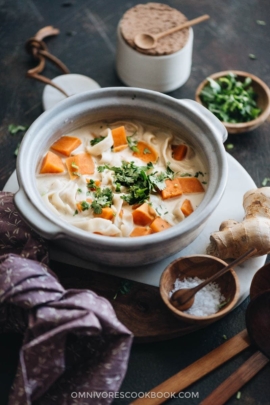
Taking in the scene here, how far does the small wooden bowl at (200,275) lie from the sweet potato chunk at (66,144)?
963mm

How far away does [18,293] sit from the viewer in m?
2.69

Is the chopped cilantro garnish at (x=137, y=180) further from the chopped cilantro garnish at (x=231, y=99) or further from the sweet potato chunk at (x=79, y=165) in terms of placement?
the chopped cilantro garnish at (x=231, y=99)

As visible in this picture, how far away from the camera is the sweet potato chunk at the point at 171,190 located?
3.30m

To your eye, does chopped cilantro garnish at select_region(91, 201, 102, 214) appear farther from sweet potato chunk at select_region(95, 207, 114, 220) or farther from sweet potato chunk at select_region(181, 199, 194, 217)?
sweet potato chunk at select_region(181, 199, 194, 217)

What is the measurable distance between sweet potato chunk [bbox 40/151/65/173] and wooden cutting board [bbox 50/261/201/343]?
55 centimetres

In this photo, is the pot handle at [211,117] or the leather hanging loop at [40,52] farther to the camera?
the leather hanging loop at [40,52]

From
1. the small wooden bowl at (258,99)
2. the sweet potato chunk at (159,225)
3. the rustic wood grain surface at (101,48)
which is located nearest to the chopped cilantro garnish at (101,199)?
the sweet potato chunk at (159,225)

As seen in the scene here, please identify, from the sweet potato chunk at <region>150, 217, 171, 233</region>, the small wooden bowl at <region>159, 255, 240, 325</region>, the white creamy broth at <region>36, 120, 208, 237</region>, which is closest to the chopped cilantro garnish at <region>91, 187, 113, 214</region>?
the white creamy broth at <region>36, 120, 208, 237</region>

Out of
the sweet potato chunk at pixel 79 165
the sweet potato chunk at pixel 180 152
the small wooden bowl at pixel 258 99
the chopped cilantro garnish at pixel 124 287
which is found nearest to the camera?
the chopped cilantro garnish at pixel 124 287

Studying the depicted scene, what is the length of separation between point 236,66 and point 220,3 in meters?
0.74

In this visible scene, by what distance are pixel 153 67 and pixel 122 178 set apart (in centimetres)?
108

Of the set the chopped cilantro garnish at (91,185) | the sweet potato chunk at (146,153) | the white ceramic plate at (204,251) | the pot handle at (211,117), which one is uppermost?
the pot handle at (211,117)

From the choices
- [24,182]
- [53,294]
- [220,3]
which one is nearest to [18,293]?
[53,294]

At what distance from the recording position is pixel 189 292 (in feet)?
9.35
